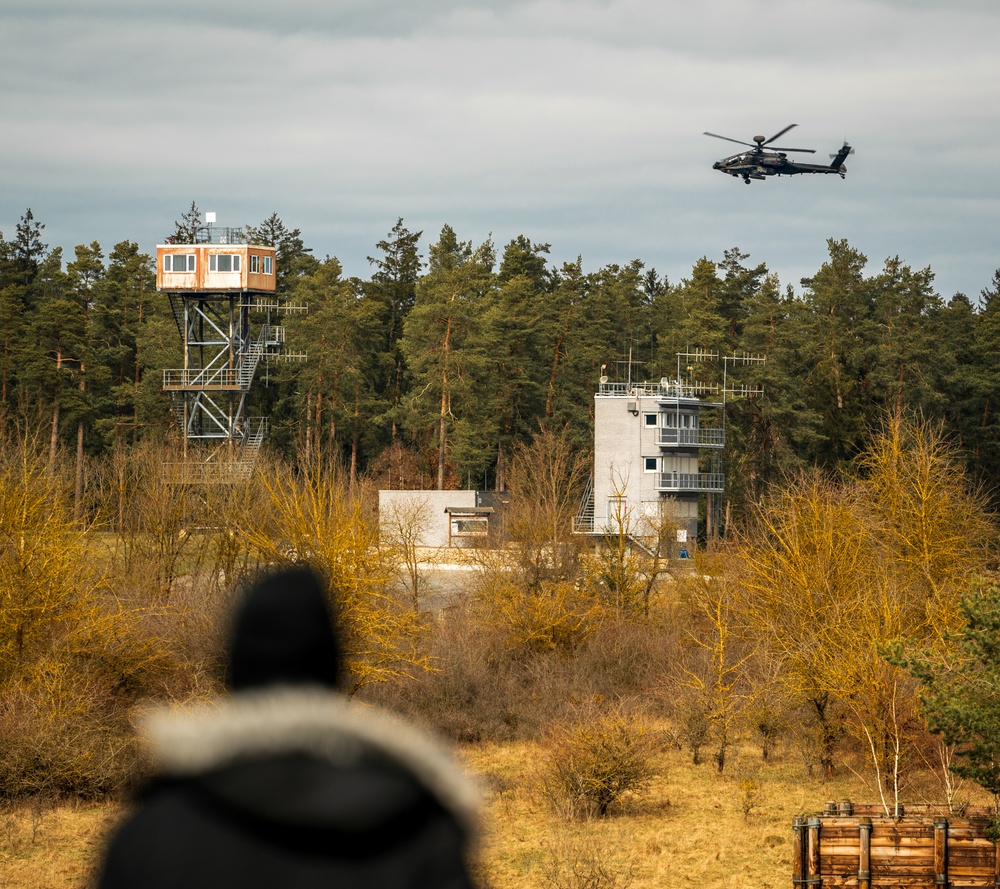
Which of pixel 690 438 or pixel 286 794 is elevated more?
pixel 286 794

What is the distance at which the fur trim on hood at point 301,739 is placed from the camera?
1.54 metres

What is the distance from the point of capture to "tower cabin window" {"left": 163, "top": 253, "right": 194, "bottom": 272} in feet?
244

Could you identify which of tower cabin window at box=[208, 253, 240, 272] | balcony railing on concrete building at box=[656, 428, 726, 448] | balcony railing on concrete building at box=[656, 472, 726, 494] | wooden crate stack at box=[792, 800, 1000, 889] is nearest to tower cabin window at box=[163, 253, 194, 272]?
tower cabin window at box=[208, 253, 240, 272]

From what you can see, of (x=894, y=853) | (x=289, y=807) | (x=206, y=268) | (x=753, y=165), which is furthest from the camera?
(x=206, y=268)

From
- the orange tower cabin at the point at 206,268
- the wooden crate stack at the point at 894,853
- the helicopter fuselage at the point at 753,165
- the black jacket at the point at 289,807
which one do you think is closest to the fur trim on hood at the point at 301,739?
the black jacket at the point at 289,807

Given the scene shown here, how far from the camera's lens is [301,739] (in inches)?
60.8

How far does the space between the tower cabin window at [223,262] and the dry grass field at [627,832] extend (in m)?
47.3

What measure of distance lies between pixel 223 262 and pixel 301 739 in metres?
75.5

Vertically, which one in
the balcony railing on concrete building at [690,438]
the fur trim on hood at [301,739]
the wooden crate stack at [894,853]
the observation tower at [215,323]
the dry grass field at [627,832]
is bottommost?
the dry grass field at [627,832]

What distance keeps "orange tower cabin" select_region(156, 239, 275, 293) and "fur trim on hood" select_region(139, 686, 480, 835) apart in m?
74.7

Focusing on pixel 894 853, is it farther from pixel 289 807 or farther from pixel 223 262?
pixel 223 262

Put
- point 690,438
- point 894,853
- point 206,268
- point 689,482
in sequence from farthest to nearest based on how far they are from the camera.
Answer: point 206,268
point 690,438
point 689,482
point 894,853

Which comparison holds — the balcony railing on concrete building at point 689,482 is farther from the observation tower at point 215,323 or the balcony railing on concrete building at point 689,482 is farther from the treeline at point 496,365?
the observation tower at point 215,323

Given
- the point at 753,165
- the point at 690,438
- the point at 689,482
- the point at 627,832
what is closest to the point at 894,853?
the point at 627,832
